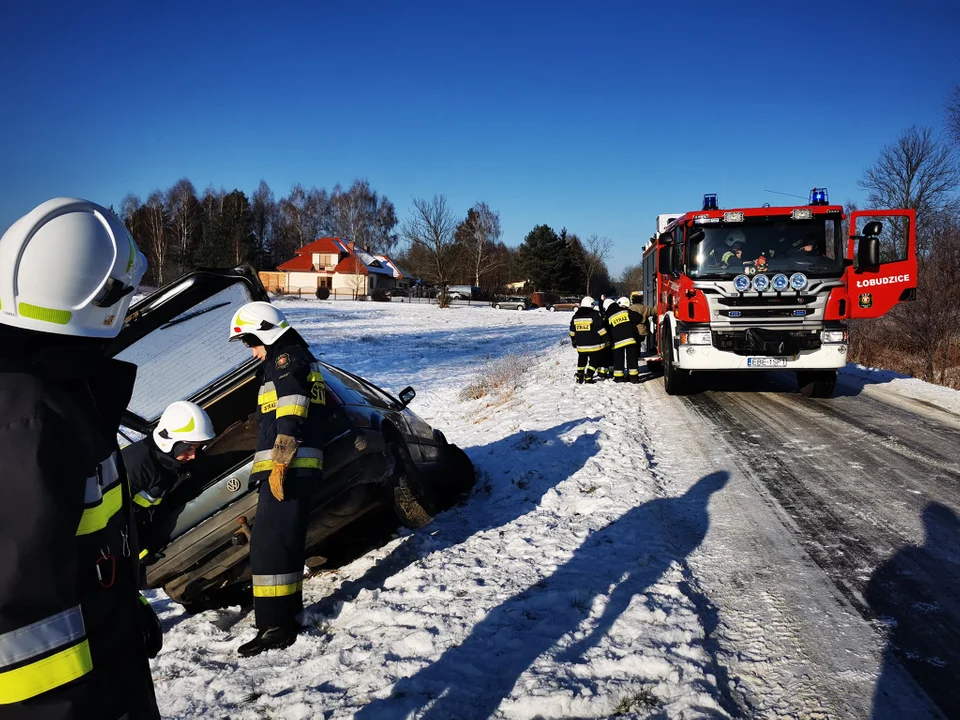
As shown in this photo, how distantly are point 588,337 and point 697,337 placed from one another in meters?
2.22

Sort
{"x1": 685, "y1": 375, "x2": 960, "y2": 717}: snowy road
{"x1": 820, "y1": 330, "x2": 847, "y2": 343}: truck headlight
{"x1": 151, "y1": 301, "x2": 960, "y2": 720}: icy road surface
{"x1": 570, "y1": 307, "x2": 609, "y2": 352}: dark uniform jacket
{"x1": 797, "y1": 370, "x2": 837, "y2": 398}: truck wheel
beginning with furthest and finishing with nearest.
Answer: {"x1": 570, "y1": 307, "x2": 609, "y2": 352}: dark uniform jacket → {"x1": 797, "y1": 370, "x2": 837, "y2": 398}: truck wheel → {"x1": 820, "y1": 330, "x2": 847, "y2": 343}: truck headlight → {"x1": 685, "y1": 375, "x2": 960, "y2": 717}: snowy road → {"x1": 151, "y1": 301, "x2": 960, "y2": 720}: icy road surface

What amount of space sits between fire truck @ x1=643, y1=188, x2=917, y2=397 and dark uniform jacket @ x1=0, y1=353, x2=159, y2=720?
27.0 feet

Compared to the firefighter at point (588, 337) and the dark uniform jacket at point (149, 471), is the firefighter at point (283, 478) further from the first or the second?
the firefighter at point (588, 337)

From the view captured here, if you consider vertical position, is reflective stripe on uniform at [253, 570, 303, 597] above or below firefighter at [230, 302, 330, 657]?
below

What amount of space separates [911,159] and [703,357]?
26.2 meters

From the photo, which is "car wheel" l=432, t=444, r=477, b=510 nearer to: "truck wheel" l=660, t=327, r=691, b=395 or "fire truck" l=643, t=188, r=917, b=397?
"fire truck" l=643, t=188, r=917, b=397

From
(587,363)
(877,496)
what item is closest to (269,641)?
(877,496)

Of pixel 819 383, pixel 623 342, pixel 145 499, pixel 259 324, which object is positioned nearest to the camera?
pixel 145 499

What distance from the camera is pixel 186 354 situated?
13.8 feet

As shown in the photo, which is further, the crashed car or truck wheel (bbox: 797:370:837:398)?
truck wheel (bbox: 797:370:837:398)

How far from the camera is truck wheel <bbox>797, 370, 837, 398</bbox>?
8.99 m

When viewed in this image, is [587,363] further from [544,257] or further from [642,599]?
[544,257]

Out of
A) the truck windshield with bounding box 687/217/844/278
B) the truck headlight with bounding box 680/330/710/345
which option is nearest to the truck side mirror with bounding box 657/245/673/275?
the truck windshield with bounding box 687/217/844/278

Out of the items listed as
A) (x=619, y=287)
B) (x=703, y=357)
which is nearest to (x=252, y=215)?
(x=619, y=287)
